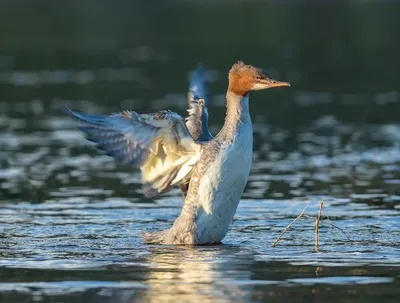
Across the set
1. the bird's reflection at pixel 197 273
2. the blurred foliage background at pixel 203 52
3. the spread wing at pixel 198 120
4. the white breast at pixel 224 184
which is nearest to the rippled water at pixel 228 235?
the bird's reflection at pixel 197 273

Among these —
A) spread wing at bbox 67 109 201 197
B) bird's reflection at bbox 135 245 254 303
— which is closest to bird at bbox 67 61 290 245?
spread wing at bbox 67 109 201 197

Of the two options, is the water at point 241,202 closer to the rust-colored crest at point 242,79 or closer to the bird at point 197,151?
the bird at point 197,151

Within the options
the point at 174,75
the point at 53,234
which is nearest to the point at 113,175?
the point at 53,234

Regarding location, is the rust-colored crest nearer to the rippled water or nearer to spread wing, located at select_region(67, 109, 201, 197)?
spread wing, located at select_region(67, 109, 201, 197)

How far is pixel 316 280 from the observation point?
389 inches

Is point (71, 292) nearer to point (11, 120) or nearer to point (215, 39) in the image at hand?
point (11, 120)

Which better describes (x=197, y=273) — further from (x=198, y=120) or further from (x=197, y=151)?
(x=198, y=120)

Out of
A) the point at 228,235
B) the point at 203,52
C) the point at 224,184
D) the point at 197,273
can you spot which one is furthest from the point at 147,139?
the point at 203,52

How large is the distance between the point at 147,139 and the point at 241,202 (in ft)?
8.56

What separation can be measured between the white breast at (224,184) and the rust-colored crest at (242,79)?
0.36 metres

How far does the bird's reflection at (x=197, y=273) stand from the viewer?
30.7ft

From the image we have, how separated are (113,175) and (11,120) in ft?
20.2

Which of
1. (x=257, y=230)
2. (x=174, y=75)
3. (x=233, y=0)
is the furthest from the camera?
(x=233, y=0)

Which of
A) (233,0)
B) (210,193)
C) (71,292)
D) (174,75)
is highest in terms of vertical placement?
(233,0)
